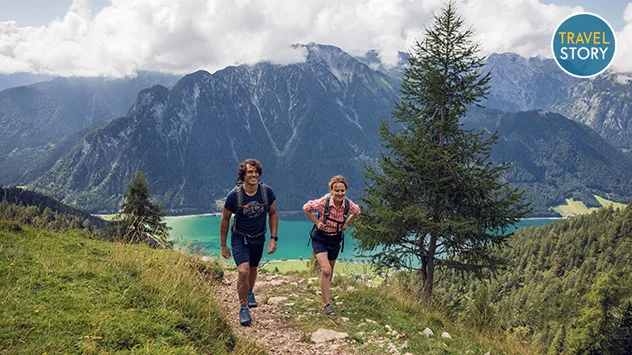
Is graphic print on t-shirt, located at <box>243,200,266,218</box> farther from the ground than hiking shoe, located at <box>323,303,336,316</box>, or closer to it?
farther from the ground

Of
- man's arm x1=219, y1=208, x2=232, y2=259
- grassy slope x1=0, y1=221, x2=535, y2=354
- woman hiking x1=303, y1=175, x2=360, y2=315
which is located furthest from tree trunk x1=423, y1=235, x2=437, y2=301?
man's arm x1=219, y1=208, x2=232, y2=259

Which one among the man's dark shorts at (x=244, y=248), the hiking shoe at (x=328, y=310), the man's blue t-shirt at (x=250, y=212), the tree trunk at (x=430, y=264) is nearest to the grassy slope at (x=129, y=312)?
the hiking shoe at (x=328, y=310)

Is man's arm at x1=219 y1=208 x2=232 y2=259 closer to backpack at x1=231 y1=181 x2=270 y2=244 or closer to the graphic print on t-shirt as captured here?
backpack at x1=231 y1=181 x2=270 y2=244

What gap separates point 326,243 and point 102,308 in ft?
13.6

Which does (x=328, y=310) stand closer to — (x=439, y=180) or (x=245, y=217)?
(x=245, y=217)

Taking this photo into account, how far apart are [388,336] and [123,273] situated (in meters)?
4.63

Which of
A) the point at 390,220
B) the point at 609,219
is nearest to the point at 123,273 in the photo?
the point at 390,220

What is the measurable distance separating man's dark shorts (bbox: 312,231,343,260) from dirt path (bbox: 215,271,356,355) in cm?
135

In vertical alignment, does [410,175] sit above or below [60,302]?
above

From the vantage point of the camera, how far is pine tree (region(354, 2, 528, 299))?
12273 millimetres

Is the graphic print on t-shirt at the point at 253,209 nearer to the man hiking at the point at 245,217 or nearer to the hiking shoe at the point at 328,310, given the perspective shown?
the man hiking at the point at 245,217

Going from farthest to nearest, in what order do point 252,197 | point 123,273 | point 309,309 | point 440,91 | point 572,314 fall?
point 572,314
point 440,91
point 309,309
point 252,197
point 123,273

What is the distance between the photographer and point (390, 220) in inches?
481

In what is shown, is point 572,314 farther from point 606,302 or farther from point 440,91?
point 440,91
